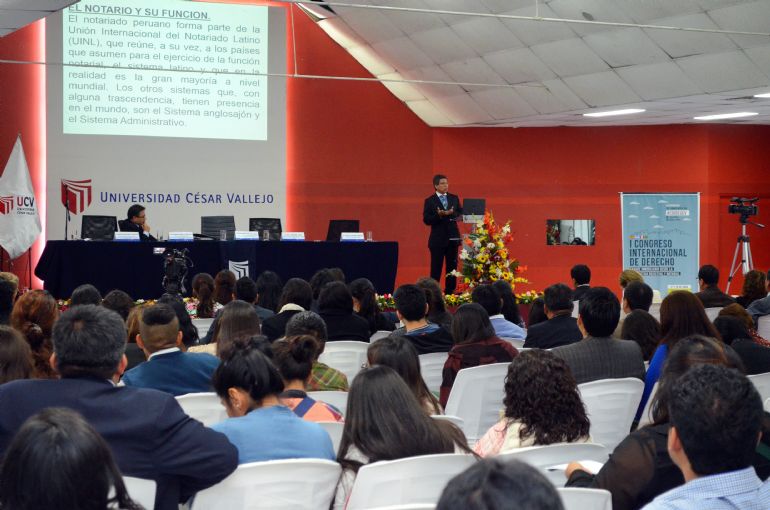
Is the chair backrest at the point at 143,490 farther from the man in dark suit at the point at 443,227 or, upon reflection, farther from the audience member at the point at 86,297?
the man in dark suit at the point at 443,227

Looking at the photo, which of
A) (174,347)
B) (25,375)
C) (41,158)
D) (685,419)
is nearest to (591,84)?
(41,158)

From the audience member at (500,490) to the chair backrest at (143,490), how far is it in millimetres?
1314

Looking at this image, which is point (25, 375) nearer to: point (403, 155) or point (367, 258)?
point (367, 258)

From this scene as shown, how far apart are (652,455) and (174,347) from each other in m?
2.22

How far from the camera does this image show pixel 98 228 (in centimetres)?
1008

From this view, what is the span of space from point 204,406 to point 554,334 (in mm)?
2497

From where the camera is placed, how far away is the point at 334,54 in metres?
13.1

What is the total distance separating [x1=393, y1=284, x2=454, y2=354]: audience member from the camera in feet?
16.9

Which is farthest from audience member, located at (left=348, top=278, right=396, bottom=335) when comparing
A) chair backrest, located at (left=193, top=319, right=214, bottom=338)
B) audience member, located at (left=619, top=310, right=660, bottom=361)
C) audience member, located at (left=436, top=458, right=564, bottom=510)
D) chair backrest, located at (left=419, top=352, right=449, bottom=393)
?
audience member, located at (left=436, top=458, right=564, bottom=510)

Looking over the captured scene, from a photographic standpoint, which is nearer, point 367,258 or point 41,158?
point 367,258

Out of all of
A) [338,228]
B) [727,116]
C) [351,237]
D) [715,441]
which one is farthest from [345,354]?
[727,116]

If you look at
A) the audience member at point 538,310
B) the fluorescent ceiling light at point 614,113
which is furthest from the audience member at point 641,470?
the fluorescent ceiling light at point 614,113

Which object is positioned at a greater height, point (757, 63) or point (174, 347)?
point (757, 63)

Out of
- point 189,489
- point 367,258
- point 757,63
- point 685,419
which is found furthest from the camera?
point 367,258
